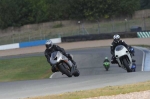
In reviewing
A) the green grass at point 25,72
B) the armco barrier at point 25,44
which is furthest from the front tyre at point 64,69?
the armco barrier at point 25,44

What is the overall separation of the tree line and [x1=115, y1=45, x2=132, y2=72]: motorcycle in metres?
58.2

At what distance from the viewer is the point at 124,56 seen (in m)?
16.9

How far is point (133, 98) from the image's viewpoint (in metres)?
8.95

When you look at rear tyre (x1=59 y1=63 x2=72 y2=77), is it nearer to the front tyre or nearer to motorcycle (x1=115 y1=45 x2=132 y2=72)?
the front tyre

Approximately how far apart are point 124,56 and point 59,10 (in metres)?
64.9

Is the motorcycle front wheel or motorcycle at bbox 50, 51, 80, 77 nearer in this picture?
motorcycle at bbox 50, 51, 80, 77

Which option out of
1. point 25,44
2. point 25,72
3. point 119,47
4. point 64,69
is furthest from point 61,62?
point 25,44

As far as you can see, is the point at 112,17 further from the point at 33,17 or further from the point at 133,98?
the point at 133,98

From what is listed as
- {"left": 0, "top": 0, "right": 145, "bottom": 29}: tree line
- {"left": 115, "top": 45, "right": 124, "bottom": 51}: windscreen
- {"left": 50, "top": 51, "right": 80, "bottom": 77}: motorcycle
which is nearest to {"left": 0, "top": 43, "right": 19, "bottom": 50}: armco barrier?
{"left": 0, "top": 0, "right": 145, "bottom": 29}: tree line

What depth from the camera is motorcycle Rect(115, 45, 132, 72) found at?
16.8 meters

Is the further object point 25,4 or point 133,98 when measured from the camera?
point 25,4

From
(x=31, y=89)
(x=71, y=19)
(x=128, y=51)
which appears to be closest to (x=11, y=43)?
(x=71, y=19)

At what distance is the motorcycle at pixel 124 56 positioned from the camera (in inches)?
663

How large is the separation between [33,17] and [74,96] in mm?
71370
